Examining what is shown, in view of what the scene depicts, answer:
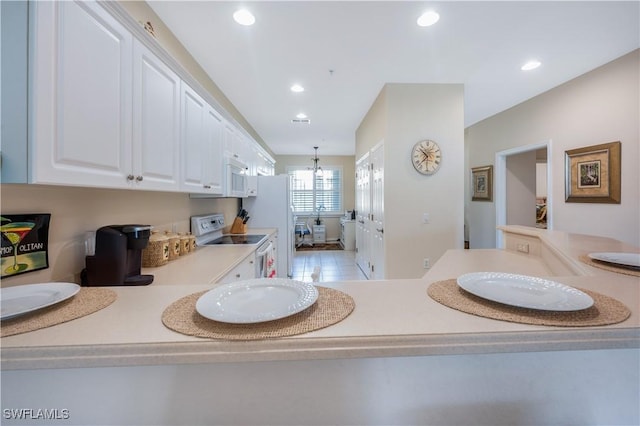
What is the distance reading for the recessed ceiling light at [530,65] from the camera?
270cm

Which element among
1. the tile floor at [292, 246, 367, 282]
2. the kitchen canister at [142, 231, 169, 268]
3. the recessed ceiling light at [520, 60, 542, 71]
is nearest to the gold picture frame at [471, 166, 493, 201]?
the recessed ceiling light at [520, 60, 542, 71]

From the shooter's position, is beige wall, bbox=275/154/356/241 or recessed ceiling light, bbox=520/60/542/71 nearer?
recessed ceiling light, bbox=520/60/542/71

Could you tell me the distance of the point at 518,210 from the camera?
4.38 m

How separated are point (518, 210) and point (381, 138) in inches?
113

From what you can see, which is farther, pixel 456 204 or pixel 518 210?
pixel 518 210

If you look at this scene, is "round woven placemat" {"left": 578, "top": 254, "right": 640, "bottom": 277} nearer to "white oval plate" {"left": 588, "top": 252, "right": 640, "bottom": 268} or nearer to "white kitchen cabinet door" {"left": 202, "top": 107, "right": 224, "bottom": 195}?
"white oval plate" {"left": 588, "top": 252, "right": 640, "bottom": 268}

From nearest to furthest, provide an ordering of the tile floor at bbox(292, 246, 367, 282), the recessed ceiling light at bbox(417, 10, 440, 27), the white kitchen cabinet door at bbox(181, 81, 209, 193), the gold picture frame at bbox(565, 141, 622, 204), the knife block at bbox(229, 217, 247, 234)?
the white kitchen cabinet door at bbox(181, 81, 209, 193) → the recessed ceiling light at bbox(417, 10, 440, 27) → the gold picture frame at bbox(565, 141, 622, 204) → the knife block at bbox(229, 217, 247, 234) → the tile floor at bbox(292, 246, 367, 282)

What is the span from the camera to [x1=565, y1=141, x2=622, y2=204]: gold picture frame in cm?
267

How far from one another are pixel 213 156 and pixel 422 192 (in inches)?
96.4

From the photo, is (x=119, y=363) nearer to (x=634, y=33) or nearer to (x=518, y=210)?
(x=634, y=33)

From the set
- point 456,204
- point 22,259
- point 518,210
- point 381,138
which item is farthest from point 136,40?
point 518,210

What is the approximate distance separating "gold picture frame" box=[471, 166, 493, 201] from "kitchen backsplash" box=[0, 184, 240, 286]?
4.99 meters

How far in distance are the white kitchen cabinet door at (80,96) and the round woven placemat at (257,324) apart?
2.24 feet

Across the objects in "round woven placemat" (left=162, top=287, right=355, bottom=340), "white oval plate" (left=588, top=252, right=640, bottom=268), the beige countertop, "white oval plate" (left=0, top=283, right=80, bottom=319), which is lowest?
the beige countertop
